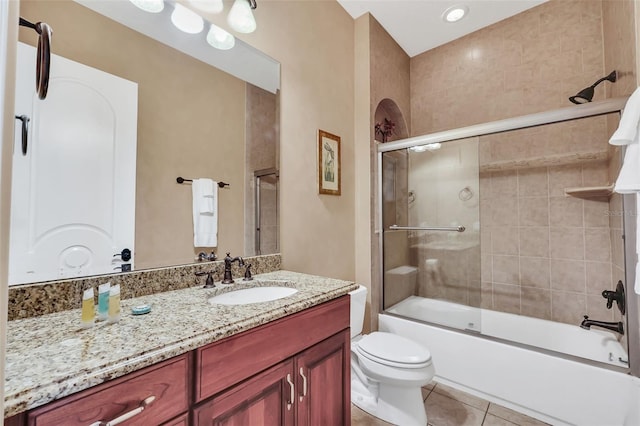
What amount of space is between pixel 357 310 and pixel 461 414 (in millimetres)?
843

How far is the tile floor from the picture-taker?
63.4 inches

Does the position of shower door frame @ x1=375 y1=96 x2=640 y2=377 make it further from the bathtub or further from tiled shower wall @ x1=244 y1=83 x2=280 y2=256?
tiled shower wall @ x1=244 y1=83 x2=280 y2=256

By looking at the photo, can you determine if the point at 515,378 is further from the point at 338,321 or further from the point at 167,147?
the point at 167,147

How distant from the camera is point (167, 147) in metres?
1.20

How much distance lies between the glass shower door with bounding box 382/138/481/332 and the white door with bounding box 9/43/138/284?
1863 millimetres

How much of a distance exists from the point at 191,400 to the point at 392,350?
1206 millimetres

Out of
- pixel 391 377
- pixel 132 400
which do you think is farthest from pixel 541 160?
pixel 132 400

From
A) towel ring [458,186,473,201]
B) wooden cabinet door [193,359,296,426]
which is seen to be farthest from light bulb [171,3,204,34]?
towel ring [458,186,473,201]

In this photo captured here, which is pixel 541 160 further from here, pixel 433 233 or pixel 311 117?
pixel 311 117

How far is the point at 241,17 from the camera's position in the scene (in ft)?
4.66

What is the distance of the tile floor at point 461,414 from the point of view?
5.29 feet

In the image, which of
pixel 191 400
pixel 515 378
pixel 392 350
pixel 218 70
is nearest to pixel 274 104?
pixel 218 70

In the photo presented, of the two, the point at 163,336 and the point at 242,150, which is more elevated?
the point at 242,150

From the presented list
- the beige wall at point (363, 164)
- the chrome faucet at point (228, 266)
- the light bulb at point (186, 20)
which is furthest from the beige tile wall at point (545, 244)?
the light bulb at point (186, 20)
